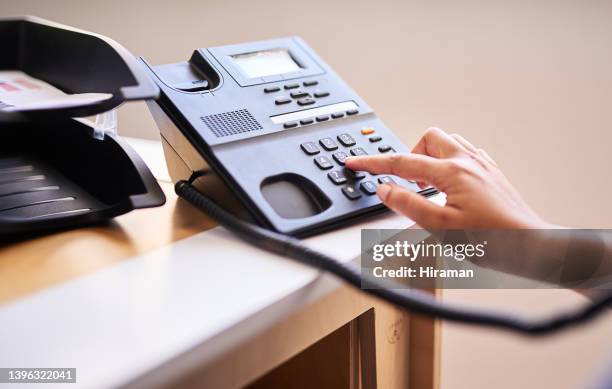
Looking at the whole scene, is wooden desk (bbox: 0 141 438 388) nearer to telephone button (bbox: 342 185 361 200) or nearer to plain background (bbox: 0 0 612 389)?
telephone button (bbox: 342 185 361 200)

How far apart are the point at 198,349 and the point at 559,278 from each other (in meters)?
0.33

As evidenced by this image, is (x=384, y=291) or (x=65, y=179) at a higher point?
(x=65, y=179)

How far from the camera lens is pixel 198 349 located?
41 centimetres

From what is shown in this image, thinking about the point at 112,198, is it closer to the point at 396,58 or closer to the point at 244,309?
the point at 244,309

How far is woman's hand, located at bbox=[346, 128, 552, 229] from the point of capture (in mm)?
531

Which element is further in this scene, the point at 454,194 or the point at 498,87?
the point at 498,87

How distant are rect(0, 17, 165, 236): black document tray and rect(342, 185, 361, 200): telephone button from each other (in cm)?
16

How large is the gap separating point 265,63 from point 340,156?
16cm

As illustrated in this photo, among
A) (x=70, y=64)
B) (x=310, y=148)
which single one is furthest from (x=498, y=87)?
(x=70, y=64)

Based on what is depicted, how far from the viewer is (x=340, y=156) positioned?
0.60 metres

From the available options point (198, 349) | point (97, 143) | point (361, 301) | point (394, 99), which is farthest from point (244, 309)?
point (394, 99)

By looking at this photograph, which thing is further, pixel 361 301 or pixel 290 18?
pixel 290 18

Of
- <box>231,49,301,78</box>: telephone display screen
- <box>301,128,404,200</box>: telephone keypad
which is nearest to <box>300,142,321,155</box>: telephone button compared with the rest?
<box>301,128,404,200</box>: telephone keypad

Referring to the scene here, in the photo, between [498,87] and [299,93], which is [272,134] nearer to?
[299,93]
